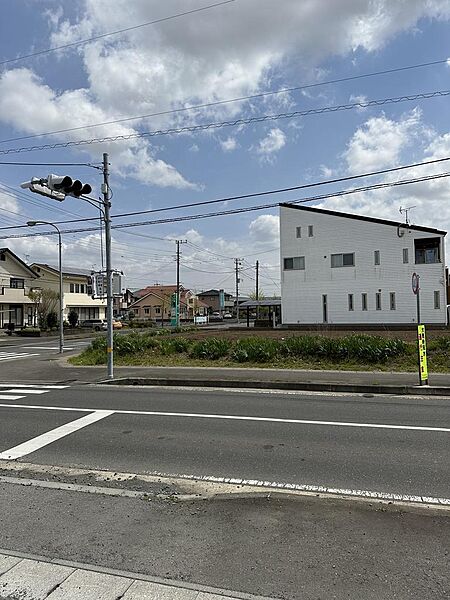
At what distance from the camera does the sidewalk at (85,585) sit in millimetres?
2838

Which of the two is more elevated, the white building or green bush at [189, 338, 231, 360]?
the white building

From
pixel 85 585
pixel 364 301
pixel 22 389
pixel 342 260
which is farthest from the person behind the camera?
pixel 342 260

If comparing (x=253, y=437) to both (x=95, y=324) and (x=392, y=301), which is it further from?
(x=95, y=324)

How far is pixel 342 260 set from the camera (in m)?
37.9

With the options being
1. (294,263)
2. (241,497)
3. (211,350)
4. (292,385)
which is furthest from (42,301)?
(241,497)

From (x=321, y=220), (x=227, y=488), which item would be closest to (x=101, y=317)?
(x=321, y=220)

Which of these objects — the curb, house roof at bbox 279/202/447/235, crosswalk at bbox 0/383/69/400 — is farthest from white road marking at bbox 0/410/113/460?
house roof at bbox 279/202/447/235

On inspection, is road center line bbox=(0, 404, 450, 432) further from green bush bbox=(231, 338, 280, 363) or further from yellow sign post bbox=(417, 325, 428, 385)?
green bush bbox=(231, 338, 280, 363)

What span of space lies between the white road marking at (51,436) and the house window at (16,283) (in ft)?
149

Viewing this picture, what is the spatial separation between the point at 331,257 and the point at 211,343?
2407cm

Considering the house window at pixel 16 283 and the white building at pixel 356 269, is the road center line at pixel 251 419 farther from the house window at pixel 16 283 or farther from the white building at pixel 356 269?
the house window at pixel 16 283

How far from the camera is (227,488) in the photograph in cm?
471

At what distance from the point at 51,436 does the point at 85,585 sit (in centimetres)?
443

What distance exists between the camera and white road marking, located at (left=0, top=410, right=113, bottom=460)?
6170 millimetres
